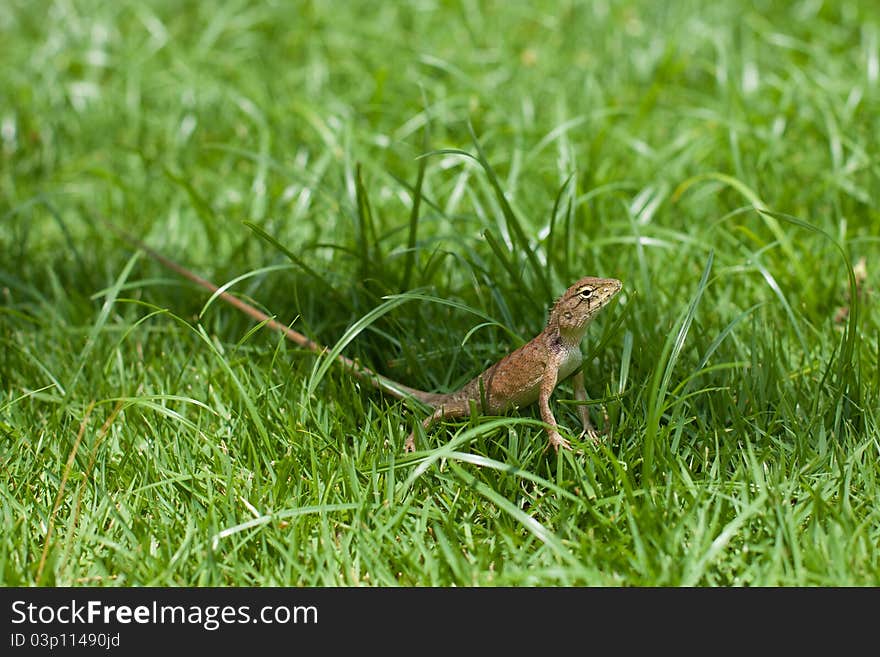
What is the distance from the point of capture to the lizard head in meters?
3.13

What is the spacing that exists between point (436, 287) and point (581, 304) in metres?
0.89

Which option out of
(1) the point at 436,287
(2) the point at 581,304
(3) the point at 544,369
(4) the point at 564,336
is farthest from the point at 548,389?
(1) the point at 436,287

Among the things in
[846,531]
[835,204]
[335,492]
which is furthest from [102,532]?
→ [835,204]

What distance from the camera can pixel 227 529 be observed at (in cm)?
268

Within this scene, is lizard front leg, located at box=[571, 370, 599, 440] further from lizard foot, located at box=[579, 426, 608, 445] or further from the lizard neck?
the lizard neck

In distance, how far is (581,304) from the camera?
3.14 meters

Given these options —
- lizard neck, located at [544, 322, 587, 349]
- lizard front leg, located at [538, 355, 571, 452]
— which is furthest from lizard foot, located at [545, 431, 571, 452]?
lizard neck, located at [544, 322, 587, 349]

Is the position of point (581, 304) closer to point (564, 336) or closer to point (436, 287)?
point (564, 336)

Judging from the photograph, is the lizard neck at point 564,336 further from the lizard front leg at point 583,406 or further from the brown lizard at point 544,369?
the lizard front leg at point 583,406

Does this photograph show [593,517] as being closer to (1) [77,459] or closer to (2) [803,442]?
(2) [803,442]

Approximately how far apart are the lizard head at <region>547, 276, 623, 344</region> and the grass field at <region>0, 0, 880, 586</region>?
133 mm

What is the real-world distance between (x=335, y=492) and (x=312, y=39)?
421 cm

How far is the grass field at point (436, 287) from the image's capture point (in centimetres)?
273

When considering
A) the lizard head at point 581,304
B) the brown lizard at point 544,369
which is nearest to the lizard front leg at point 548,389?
the brown lizard at point 544,369
